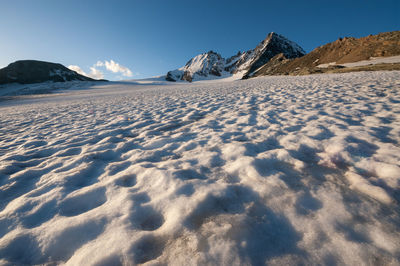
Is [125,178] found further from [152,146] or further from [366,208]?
[366,208]

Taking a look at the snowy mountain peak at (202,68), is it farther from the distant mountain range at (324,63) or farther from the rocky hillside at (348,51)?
the rocky hillside at (348,51)

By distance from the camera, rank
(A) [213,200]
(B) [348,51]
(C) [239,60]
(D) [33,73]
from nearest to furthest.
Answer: (A) [213,200]
(B) [348,51]
(D) [33,73]
(C) [239,60]

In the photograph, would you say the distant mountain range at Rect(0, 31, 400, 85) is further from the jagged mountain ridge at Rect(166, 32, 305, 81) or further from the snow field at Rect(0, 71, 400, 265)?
the jagged mountain ridge at Rect(166, 32, 305, 81)

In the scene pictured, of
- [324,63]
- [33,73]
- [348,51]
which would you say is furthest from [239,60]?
[33,73]

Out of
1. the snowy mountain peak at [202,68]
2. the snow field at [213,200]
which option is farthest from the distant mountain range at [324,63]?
the snowy mountain peak at [202,68]

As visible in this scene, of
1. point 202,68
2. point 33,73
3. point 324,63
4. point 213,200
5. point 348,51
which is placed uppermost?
point 202,68

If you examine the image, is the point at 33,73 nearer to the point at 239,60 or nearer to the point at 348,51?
the point at 348,51
